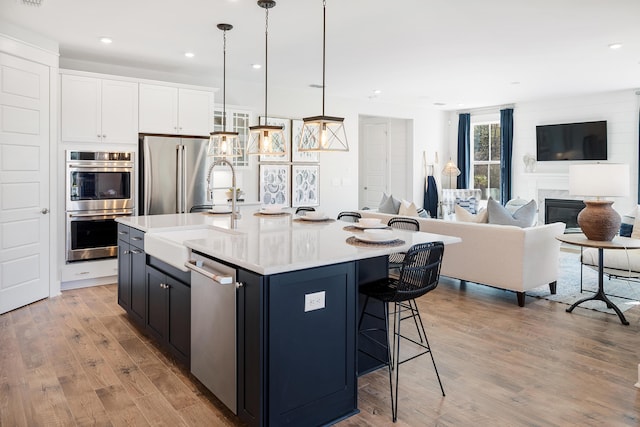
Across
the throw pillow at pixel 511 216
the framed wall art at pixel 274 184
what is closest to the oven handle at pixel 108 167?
the framed wall art at pixel 274 184

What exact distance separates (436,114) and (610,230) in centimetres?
626

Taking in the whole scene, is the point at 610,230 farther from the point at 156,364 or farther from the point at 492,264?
the point at 156,364

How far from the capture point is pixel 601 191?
4172mm

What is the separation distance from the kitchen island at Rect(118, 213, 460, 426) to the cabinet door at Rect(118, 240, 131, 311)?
141cm

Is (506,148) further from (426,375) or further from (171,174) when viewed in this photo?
(426,375)

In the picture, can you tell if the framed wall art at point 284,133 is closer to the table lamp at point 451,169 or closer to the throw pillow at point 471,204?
the throw pillow at point 471,204

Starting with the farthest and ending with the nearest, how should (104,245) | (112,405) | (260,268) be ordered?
1. (104,245)
2. (112,405)
3. (260,268)

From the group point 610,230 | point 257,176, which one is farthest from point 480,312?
point 257,176

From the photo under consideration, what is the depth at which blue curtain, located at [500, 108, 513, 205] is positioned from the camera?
912 centimetres

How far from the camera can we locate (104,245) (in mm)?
5281

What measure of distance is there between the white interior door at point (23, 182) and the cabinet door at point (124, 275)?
1.20 m

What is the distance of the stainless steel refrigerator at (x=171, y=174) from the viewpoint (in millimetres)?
5480

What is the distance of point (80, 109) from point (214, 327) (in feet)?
12.4

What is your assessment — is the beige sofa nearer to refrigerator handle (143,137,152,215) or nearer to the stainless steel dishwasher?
the stainless steel dishwasher
